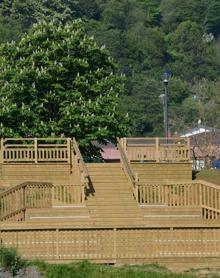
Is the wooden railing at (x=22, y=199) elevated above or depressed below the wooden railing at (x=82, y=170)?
below

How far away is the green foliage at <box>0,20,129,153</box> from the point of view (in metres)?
41.5

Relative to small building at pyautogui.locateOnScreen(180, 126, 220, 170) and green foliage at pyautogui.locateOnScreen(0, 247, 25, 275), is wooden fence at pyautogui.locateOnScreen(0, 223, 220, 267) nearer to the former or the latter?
green foliage at pyautogui.locateOnScreen(0, 247, 25, 275)

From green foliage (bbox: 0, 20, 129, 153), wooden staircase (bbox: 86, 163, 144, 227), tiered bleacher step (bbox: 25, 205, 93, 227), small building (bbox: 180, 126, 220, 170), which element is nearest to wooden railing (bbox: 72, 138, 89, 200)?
wooden staircase (bbox: 86, 163, 144, 227)

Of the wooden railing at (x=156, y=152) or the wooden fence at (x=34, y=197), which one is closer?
the wooden fence at (x=34, y=197)

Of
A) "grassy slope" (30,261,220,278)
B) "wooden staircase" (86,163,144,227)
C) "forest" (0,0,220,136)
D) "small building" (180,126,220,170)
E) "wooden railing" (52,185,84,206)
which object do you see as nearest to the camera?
"grassy slope" (30,261,220,278)

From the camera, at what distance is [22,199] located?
31062 mm

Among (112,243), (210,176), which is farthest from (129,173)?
(112,243)

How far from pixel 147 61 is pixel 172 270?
146 metres

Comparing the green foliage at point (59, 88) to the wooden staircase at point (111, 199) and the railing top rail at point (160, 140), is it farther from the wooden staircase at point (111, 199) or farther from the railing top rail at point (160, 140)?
the wooden staircase at point (111, 199)

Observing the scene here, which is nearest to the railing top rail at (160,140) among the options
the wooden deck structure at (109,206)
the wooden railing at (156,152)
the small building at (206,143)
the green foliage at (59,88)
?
the wooden deck structure at (109,206)

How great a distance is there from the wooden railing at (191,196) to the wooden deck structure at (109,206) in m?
0.03

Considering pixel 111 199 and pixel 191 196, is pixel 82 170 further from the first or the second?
pixel 191 196

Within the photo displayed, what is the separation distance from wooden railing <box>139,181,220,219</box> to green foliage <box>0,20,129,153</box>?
908cm

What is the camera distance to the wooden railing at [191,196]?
31.8 m
